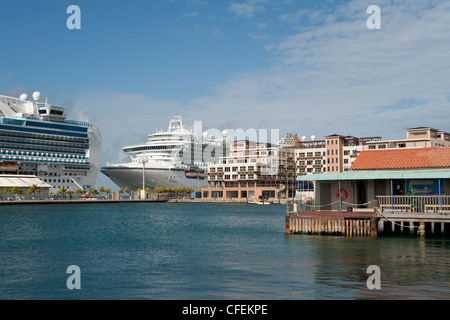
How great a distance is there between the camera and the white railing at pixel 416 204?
119 ft

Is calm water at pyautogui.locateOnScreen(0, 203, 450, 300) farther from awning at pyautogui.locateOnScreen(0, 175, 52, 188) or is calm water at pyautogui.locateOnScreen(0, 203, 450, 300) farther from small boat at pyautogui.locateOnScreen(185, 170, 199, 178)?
small boat at pyautogui.locateOnScreen(185, 170, 199, 178)

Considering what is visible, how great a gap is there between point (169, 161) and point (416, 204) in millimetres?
123014

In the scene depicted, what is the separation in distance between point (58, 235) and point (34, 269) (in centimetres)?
1795

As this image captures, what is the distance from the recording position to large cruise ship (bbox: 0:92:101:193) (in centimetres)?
13012

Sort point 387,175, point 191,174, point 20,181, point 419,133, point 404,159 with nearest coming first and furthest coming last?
point 387,175, point 404,159, point 20,181, point 419,133, point 191,174

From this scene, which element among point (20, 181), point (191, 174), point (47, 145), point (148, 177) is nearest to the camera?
point (20, 181)

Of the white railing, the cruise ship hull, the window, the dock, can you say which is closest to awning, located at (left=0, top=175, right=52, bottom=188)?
the cruise ship hull

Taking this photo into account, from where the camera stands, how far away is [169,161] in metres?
155

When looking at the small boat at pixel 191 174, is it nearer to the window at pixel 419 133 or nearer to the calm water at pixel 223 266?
the window at pixel 419 133

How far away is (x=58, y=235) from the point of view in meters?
42.5

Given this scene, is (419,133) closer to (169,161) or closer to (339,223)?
(169,161)

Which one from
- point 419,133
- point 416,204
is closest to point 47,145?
point 419,133
